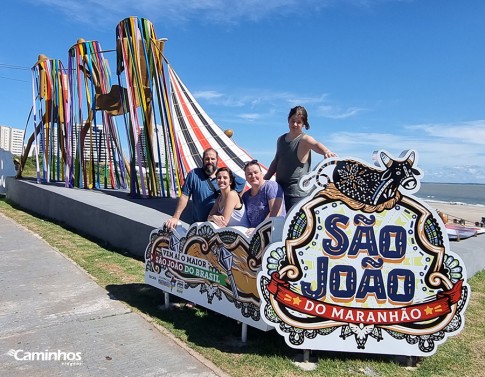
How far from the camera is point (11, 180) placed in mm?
13461

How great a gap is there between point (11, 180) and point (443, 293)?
44.3 feet

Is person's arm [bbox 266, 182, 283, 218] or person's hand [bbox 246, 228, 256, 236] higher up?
person's arm [bbox 266, 182, 283, 218]

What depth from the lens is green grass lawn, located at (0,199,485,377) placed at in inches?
129

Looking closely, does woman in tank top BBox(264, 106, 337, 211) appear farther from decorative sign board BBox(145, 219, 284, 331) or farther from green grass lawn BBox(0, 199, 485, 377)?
green grass lawn BBox(0, 199, 485, 377)

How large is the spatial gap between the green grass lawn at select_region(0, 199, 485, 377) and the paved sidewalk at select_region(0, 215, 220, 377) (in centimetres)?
18

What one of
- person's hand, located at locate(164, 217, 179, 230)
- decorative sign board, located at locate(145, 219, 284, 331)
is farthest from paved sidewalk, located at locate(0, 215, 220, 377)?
person's hand, located at locate(164, 217, 179, 230)

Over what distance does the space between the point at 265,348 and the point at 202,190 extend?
5.50ft

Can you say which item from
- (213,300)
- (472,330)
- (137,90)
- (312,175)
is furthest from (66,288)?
(137,90)

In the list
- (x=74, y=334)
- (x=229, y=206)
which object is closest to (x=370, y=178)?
(x=229, y=206)

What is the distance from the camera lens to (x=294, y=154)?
13.0 feet

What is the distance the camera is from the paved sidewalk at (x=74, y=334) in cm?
317

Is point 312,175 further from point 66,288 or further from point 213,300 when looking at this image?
point 66,288
